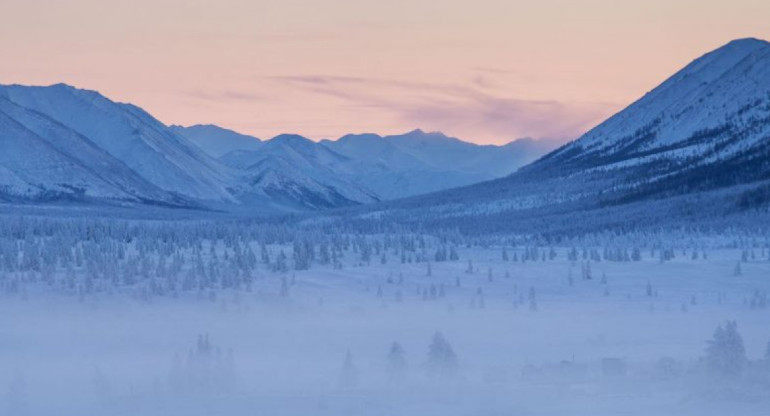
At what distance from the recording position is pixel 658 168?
9531 cm

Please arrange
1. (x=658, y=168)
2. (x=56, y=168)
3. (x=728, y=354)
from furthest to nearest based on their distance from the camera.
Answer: (x=56, y=168)
(x=658, y=168)
(x=728, y=354)

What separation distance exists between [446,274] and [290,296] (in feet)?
17.5

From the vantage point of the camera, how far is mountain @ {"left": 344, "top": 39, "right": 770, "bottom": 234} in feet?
243

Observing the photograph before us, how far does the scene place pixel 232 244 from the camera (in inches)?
1312

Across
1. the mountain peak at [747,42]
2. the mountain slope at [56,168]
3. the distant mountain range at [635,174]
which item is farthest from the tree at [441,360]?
the mountain slope at [56,168]

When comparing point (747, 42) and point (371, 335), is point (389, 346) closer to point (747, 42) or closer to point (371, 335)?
point (371, 335)

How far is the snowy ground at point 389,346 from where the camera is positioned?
16.5 metres

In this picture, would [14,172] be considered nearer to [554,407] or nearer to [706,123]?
[706,123]

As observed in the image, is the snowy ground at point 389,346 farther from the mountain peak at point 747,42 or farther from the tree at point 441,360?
the mountain peak at point 747,42

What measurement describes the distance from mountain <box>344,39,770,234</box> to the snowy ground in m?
39.9

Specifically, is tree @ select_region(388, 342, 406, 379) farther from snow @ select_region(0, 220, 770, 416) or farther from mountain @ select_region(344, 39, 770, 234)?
mountain @ select_region(344, 39, 770, 234)

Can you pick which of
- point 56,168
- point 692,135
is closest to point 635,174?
point 692,135

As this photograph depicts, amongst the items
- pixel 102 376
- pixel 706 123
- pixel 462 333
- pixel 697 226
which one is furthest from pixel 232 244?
pixel 706 123

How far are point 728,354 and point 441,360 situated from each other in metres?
A: 3.72
